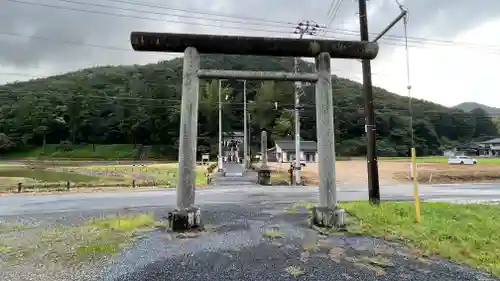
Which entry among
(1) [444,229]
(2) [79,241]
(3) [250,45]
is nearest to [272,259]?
(2) [79,241]

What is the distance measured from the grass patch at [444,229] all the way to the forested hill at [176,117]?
→ 55.0 metres

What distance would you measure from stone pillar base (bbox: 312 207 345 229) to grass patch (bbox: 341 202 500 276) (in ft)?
1.28

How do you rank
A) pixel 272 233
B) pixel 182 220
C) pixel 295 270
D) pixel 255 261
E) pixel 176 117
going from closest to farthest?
pixel 295 270 → pixel 255 261 → pixel 272 233 → pixel 182 220 → pixel 176 117

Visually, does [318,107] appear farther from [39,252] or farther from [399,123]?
[399,123]

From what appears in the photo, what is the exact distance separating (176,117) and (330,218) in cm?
6335

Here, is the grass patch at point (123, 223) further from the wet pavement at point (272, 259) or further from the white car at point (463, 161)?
the white car at point (463, 161)

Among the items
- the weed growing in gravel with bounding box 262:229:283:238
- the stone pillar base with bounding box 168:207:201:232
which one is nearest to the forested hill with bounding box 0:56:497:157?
the stone pillar base with bounding box 168:207:201:232

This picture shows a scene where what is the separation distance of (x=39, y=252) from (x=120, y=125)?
2907 inches

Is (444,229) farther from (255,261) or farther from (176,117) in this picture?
(176,117)

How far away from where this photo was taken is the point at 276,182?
22188 millimetres

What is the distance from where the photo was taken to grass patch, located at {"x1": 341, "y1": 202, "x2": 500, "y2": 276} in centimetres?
539

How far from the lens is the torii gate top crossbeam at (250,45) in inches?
283

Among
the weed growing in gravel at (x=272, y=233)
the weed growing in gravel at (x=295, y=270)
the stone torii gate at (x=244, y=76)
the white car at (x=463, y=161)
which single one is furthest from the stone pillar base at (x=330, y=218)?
the white car at (x=463, y=161)

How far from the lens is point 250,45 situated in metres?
7.51
